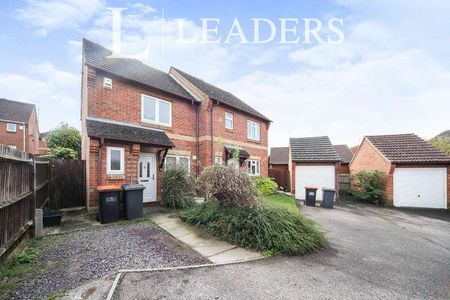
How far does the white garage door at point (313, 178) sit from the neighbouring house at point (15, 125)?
3155 cm

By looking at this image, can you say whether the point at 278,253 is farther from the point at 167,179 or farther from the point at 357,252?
the point at 167,179

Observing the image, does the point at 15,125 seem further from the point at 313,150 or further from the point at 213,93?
the point at 313,150

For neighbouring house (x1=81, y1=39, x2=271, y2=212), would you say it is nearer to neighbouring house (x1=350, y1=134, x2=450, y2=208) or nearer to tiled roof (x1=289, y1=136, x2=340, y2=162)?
tiled roof (x1=289, y1=136, x2=340, y2=162)

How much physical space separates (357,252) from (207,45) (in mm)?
8572

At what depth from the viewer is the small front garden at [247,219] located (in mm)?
4980

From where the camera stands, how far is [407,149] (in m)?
14.9

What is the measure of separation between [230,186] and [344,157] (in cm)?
2805

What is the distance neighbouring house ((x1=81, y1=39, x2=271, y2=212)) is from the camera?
845 cm

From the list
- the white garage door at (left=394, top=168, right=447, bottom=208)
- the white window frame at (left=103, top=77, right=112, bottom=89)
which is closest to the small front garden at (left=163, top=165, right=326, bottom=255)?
the white window frame at (left=103, top=77, right=112, bottom=89)

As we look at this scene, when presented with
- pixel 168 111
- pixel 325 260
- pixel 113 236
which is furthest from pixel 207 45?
pixel 325 260

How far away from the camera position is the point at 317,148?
53.8 feet

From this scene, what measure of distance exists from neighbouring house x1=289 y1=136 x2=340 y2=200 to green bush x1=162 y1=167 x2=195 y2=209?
9407mm

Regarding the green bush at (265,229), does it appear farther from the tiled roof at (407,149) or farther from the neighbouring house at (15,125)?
the neighbouring house at (15,125)

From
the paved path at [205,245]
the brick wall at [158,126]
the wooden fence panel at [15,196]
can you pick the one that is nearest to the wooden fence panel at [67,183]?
the brick wall at [158,126]
